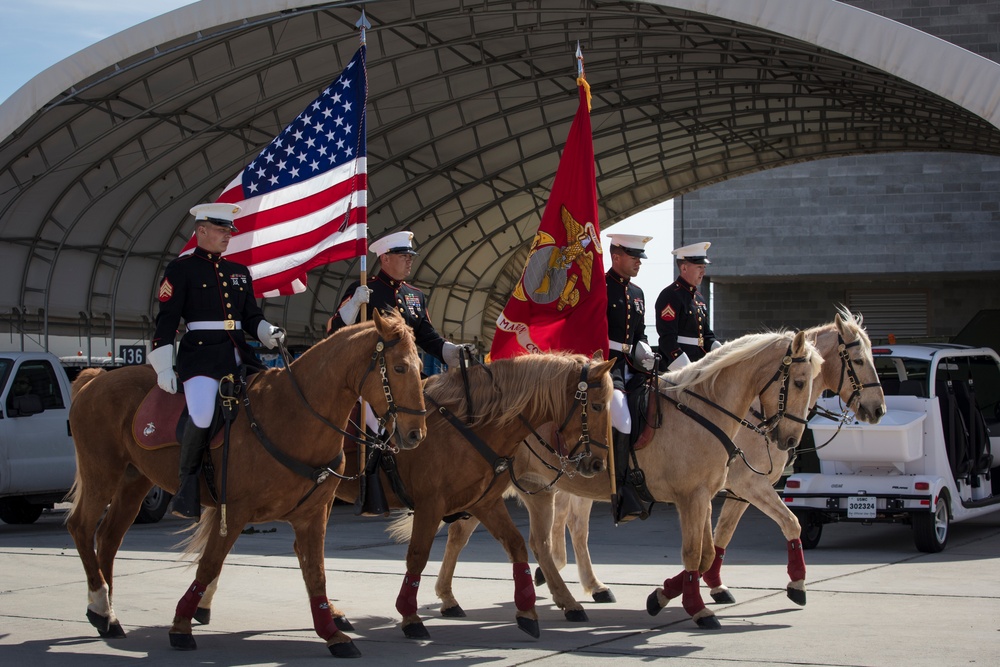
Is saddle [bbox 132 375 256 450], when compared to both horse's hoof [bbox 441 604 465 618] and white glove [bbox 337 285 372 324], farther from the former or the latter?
horse's hoof [bbox 441 604 465 618]

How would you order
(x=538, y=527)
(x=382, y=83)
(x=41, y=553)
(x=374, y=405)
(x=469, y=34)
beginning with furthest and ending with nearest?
(x=382, y=83), (x=469, y=34), (x=41, y=553), (x=538, y=527), (x=374, y=405)

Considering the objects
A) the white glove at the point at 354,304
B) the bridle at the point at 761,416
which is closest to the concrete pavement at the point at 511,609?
the bridle at the point at 761,416

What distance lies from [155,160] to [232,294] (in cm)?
1519

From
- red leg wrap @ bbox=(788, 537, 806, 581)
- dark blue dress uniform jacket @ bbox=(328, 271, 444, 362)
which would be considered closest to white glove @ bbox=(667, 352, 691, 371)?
red leg wrap @ bbox=(788, 537, 806, 581)

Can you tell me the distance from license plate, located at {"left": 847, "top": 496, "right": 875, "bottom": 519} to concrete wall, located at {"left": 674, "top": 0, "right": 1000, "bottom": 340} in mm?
23290

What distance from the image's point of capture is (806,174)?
33.8 meters

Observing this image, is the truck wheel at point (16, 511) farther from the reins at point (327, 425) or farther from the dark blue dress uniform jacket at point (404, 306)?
the reins at point (327, 425)

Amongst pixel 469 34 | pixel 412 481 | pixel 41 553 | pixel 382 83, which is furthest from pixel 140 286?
pixel 412 481

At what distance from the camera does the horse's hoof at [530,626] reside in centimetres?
704

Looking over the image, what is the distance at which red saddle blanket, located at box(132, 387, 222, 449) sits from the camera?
6988mm

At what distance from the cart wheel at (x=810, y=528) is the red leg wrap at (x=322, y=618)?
260 inches

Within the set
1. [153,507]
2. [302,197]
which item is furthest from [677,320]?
[153,507]

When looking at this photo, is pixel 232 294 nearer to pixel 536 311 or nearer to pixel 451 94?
pixel 536 311

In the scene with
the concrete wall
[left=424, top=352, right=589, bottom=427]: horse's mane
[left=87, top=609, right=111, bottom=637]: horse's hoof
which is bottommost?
[left=87, top=609, right=111, bottom=637]: horse's hoof
